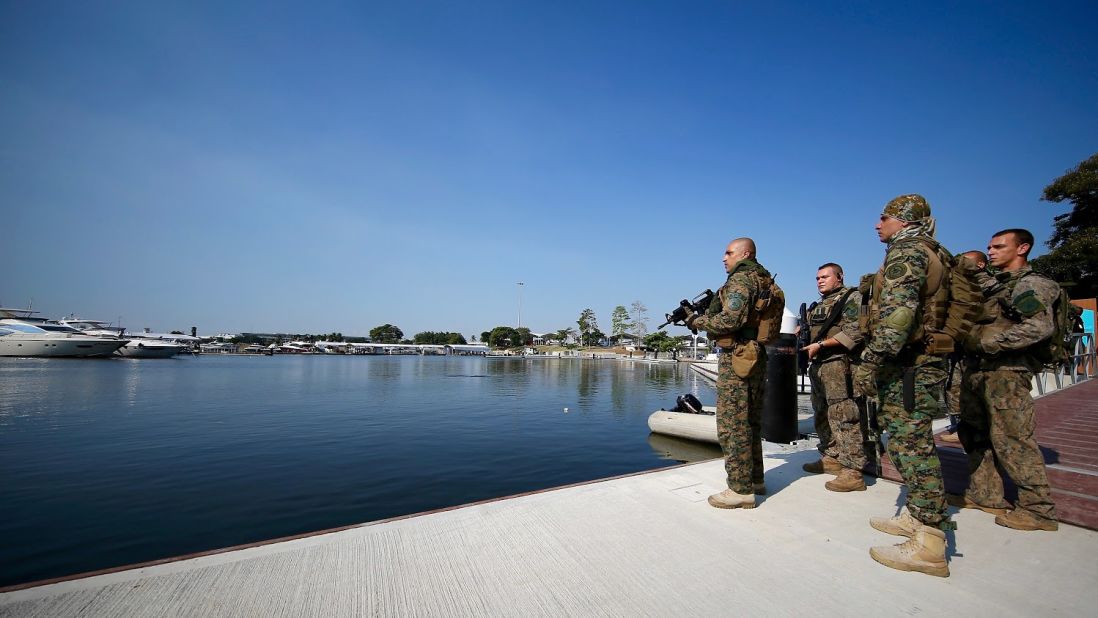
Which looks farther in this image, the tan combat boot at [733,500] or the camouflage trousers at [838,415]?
the camouflage trousers at [838,415]

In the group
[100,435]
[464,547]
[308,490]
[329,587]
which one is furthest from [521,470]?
[100,435]

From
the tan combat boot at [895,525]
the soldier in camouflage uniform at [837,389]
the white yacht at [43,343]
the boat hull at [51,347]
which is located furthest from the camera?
the white yacht at [43,343]

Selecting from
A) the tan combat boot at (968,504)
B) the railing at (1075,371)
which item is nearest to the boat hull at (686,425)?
the tan combat boot at (968,504)

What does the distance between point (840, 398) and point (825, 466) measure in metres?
0.78

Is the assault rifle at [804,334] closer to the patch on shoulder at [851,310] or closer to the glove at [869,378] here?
the patch on shoulder at [851,310]

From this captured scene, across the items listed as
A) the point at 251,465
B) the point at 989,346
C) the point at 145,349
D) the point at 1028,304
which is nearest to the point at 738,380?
the point at 989,346

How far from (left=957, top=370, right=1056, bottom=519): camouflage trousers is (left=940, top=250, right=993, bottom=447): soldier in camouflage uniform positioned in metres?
0.12

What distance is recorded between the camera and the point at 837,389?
14.7ft

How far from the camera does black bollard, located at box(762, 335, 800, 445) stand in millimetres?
6184

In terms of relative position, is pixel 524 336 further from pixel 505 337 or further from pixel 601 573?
pixel 601 573

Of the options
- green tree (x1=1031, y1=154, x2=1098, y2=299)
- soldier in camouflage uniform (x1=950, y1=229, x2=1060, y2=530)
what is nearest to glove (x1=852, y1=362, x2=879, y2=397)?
soldier in camouflage uniform (x1=950, y1=229, x2=1060, y2=530)

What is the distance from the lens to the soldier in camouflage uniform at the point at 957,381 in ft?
12.2

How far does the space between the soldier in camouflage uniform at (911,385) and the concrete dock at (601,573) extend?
0.19 m

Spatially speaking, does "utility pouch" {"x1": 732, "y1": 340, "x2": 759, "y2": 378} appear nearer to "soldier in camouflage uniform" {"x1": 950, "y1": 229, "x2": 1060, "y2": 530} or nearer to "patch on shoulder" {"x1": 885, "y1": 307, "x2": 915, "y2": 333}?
"patch on shoulder" {"x1": 885, "y1": 307, "x2": 915, "y2": 333}
